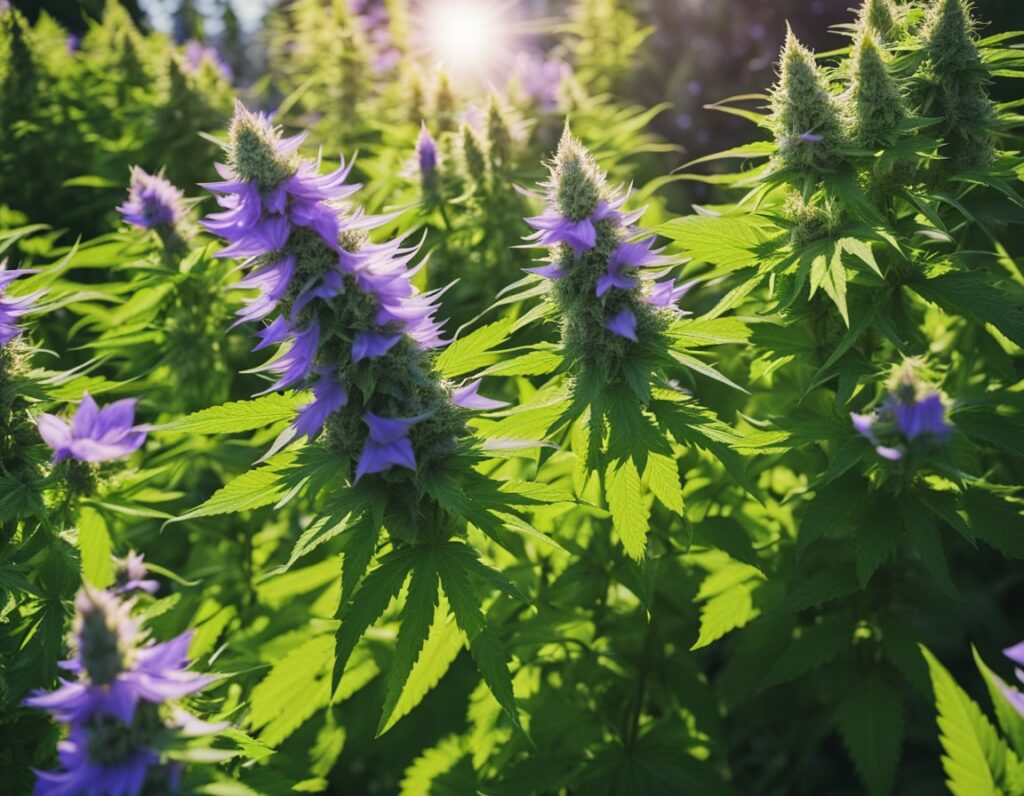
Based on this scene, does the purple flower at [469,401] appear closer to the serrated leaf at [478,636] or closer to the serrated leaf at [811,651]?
the serrated leaf at [478,636]

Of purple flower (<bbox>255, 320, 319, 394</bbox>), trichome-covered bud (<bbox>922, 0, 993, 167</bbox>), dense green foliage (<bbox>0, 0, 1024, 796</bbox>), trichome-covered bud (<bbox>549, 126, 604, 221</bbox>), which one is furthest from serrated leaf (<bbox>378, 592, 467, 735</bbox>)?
trichome-covered bud (<bbox>922, 0, 993, 167</bbox>)

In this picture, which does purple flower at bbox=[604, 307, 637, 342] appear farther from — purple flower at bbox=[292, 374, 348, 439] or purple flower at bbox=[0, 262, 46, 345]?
purple flower at bbox=[0, 262, 46, 345]

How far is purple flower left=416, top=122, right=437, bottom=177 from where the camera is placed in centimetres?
338

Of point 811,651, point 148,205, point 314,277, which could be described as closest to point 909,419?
point 811,651

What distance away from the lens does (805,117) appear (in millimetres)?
2344

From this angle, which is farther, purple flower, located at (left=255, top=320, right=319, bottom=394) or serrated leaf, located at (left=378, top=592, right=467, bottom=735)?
serrated leaf, located at (left=378, top=592, right=467, bottom=735)

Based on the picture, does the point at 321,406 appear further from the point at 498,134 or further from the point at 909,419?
the point at 498,134

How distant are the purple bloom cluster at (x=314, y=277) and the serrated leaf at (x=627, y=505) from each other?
1.79ft

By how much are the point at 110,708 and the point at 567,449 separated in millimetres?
1751

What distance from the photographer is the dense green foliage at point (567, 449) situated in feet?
7.18

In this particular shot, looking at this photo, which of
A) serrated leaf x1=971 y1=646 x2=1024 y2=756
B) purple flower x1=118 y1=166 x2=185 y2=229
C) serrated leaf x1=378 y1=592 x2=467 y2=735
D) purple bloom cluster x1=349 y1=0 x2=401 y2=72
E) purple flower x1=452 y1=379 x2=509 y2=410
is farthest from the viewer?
purple bloom cluster x1=349 y1=0 x2=401 y2=72

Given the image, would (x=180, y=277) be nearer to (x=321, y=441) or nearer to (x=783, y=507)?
(x=321, y=441)

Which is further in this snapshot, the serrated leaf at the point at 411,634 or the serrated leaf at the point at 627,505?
the serrated leaf at the point at 627,505

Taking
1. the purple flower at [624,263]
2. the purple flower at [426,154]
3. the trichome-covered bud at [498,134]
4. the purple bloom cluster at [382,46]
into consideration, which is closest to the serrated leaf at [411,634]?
the purple flower at [624,263]
